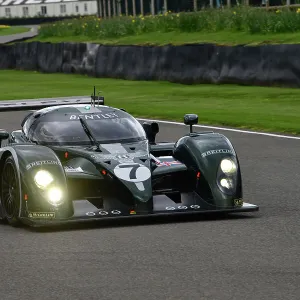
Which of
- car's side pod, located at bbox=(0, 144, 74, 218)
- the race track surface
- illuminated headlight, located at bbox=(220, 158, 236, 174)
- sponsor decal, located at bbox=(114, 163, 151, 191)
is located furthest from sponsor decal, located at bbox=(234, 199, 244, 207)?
car's side pod, located at bbox=(0, 144, 74, 218)

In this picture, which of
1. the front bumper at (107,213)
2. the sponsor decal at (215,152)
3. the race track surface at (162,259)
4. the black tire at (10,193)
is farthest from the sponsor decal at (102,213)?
the sponsor decal at (215,152)

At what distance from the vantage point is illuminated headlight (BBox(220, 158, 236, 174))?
1095cm

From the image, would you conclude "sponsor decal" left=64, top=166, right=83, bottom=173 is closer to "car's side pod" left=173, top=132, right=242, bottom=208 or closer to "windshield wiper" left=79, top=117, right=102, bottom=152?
"windshield wiper" left=79, top=117, right=102, bottom=152

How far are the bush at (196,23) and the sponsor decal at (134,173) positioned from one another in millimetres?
20423

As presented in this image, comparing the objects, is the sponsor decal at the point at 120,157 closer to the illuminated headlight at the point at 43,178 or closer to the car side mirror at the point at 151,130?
→ the illuminated headlight at the point at 43,178

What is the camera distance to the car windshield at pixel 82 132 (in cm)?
1124

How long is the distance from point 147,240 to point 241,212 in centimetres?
184

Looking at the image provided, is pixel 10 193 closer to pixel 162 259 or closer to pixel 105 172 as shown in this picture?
pixel 105 172

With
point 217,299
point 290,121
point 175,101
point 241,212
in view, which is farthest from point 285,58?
point 217,299

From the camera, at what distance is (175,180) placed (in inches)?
433

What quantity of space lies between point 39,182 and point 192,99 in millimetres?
16772

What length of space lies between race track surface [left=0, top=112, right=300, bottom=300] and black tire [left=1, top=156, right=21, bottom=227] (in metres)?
0.12

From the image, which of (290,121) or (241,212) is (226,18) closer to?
(290,121)

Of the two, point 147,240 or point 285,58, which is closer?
point 147,240
